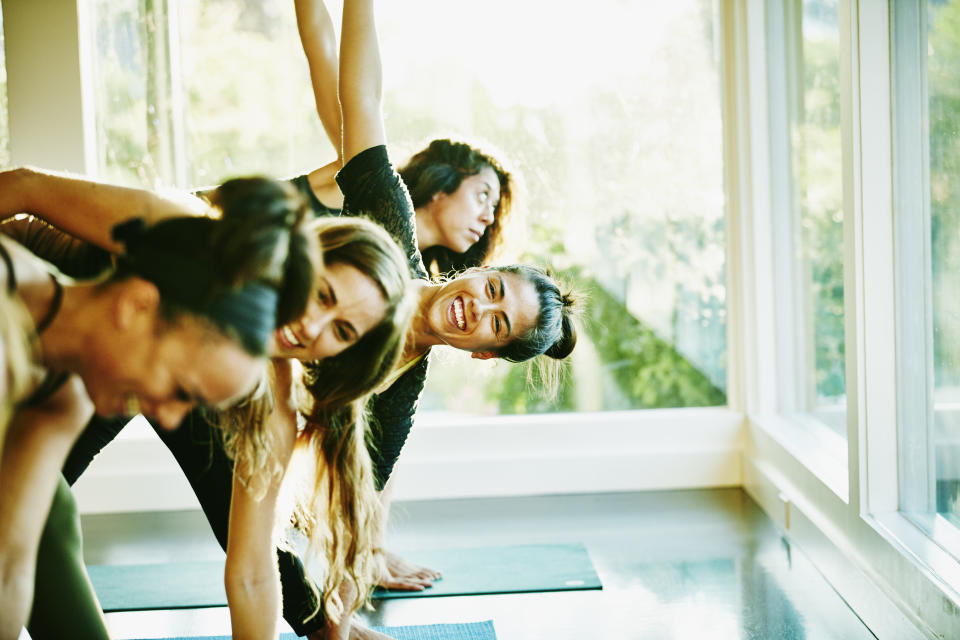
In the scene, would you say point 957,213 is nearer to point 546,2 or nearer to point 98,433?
point 98,433

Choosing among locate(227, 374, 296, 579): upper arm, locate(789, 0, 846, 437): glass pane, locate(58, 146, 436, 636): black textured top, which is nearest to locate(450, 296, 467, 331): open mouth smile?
locate(58, 146, 436, 636): black textured top

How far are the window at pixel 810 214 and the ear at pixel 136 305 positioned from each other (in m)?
2.41

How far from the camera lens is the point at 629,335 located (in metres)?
4.25

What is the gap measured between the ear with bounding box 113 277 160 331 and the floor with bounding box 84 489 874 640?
5.02 feet

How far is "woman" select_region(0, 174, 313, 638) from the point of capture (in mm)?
1320

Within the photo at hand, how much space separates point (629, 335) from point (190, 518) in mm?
1966

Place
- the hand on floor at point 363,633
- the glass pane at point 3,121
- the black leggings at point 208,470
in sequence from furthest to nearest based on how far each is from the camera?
1. the glass pane at point 3,121
2. the hand on floor at point 363,633
3. the black leggings at point 208,470

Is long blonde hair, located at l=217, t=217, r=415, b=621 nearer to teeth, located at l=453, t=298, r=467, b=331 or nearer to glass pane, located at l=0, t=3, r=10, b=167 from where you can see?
teeth, located at l=453, t=298, r=467, b=331

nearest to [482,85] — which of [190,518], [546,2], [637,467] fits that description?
[546,2]

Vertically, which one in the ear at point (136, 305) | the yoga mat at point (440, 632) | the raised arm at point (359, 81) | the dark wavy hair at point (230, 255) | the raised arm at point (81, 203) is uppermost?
the raised arm at point (359, 81)

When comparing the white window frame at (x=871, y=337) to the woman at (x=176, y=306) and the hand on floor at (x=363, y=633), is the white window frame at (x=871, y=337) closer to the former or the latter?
the hand on floor at (x=363, y=633)

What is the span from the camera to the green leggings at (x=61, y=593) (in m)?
1.79

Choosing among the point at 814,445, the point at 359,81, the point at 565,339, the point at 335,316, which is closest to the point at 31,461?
the point at 335,316

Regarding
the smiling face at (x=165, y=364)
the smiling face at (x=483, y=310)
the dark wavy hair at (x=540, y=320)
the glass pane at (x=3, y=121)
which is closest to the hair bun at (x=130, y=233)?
the smiling face at (x=165, y=364)
